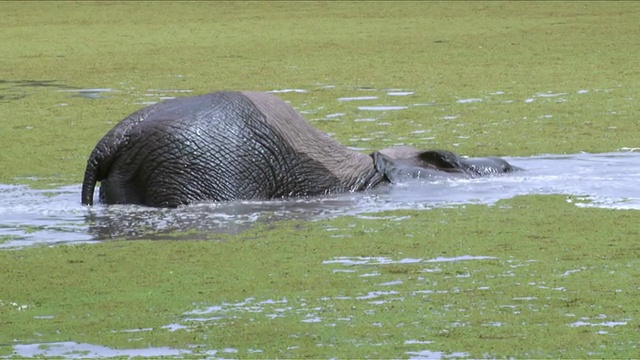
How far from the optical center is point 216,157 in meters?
10.1

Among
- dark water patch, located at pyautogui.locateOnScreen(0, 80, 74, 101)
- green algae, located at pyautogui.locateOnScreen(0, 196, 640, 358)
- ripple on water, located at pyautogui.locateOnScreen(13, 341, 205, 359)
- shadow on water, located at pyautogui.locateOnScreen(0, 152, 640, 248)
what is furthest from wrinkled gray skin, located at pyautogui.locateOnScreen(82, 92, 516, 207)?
dark water patch, located at pyautogui.locateOnScreen(0, 80, 74, 101)

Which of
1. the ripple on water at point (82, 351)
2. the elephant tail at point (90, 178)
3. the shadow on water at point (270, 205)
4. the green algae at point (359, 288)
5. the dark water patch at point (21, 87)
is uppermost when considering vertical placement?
the dark water patch at point (21, 87)

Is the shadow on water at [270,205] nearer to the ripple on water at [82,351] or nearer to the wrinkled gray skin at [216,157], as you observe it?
the wrinkled gray skin at [216,157]

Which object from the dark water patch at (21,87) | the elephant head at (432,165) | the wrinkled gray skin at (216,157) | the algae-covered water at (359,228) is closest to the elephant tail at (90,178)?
the wrinkled gray skin at (216,157)

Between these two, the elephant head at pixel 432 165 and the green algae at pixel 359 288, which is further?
the elephant head at pixel 432 165

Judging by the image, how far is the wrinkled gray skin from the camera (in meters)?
10.0

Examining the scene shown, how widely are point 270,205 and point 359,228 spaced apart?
1.15 meters

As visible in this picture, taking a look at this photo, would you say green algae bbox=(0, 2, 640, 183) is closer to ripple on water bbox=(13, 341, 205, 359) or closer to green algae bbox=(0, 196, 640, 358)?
green algae bbox=(0, 196, 640, 358)

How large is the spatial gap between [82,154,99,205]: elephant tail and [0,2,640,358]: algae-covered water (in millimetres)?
130

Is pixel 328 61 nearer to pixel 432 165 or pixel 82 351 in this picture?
pixel 432 165

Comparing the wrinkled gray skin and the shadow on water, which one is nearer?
the shadow on water

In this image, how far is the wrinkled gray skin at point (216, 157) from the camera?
395 inches

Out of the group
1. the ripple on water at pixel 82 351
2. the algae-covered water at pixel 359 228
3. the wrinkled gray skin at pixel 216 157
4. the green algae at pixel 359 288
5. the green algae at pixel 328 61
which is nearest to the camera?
the ripple on water at pixel 82 351

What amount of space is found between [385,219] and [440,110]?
16.3ft
